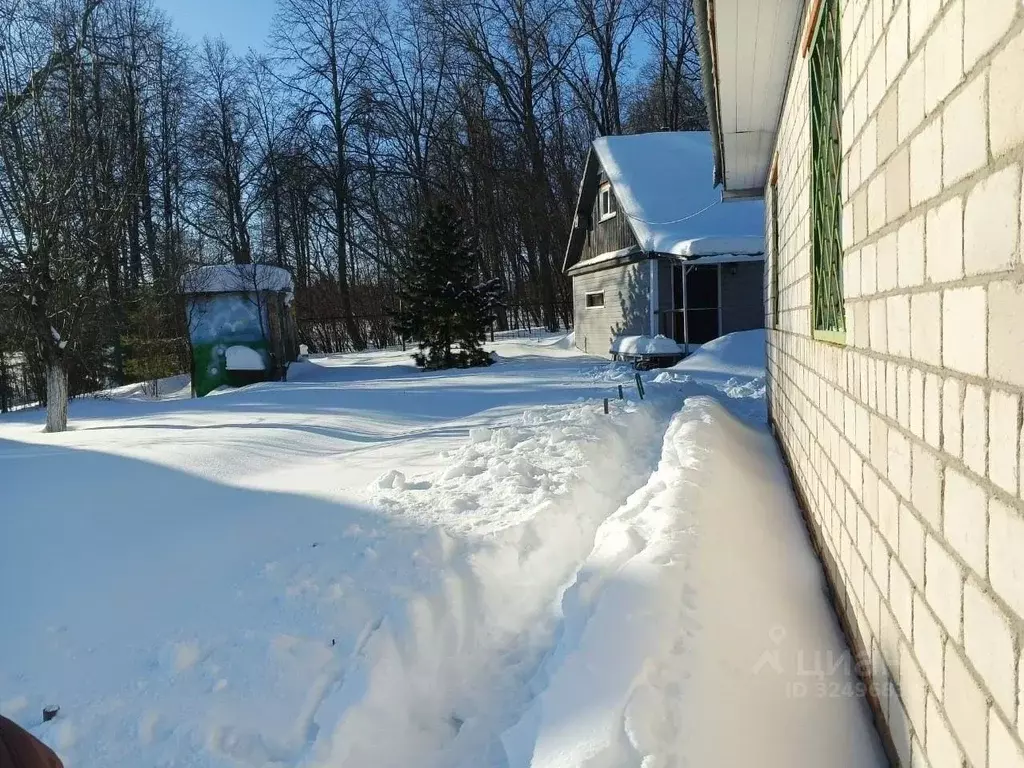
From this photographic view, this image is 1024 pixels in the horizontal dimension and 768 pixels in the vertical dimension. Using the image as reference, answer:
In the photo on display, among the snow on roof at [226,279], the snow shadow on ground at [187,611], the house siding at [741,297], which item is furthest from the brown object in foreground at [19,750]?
the snow on roof at [226,279]

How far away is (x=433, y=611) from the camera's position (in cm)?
366

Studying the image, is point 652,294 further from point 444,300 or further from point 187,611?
point 187,611

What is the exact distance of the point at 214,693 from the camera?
9.92 feet

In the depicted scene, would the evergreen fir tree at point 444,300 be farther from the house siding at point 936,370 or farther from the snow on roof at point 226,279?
the house siding at point 936,370

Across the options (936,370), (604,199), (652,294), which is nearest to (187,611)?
(936,370)

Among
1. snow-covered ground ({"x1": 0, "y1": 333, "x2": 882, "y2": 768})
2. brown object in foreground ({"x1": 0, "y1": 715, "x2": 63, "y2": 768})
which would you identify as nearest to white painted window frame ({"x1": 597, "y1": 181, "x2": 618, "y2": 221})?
snow-covered ground ({"x1": 0, "y1": 333, "x2": 882, "y2": 768})

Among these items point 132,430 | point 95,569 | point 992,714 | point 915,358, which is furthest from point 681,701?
point 132,430

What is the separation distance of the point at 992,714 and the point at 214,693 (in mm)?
2850

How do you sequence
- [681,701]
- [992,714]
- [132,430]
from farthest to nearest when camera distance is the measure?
[132,430] → [681,701] → [992,714]

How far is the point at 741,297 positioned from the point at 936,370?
16.8m

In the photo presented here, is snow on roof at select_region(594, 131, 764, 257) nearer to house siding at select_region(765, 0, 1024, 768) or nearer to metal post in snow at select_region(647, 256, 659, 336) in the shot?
metal post in snow at select_region(647, 256, 659, 336)

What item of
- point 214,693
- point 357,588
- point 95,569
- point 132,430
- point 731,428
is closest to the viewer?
point 214,693

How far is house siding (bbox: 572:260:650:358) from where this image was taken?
18.4m

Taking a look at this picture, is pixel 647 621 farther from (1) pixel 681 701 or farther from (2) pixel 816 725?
(2) pixel 816 725
